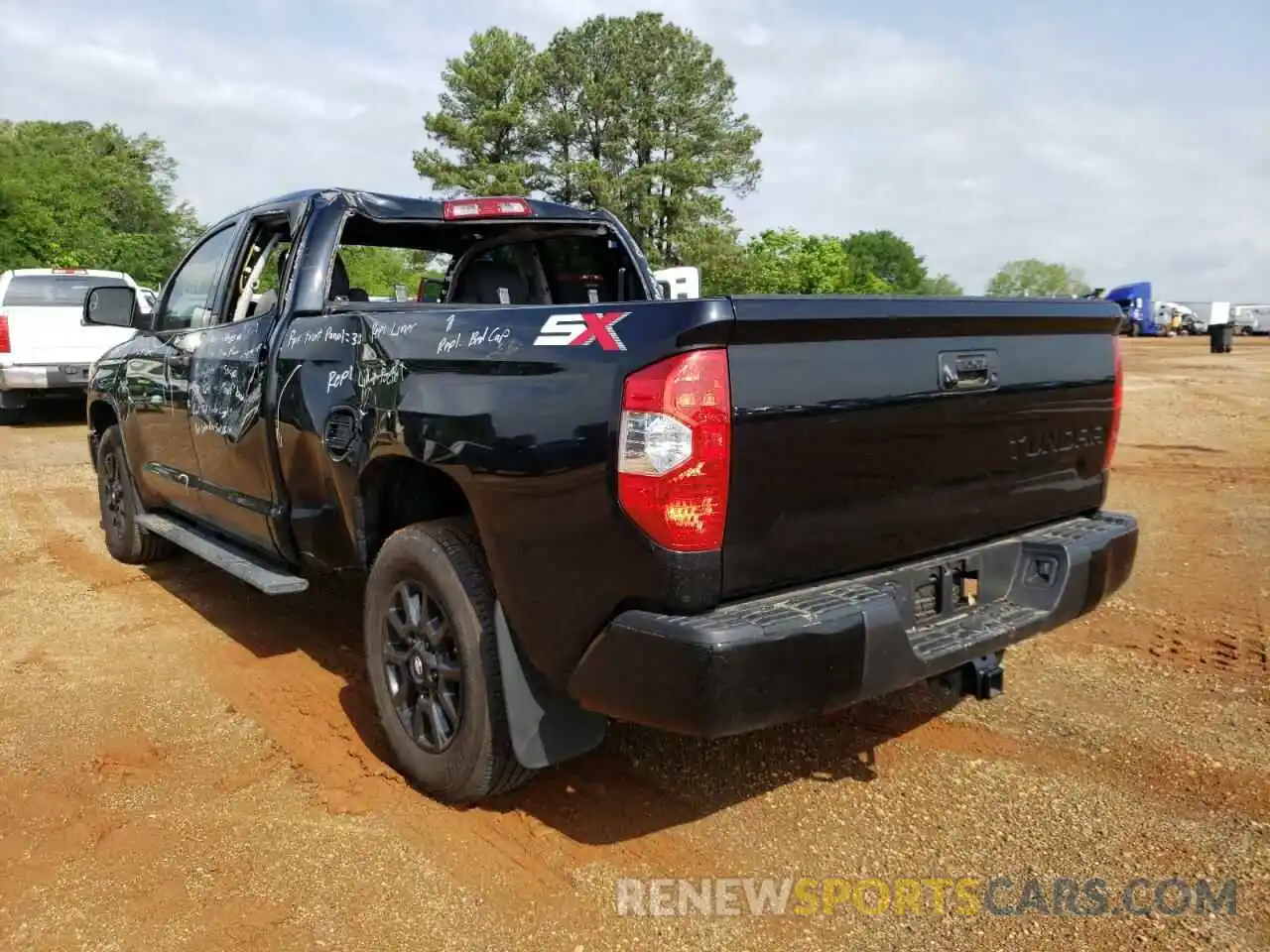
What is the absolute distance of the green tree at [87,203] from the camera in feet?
97.7

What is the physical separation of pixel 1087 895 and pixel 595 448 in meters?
1.79

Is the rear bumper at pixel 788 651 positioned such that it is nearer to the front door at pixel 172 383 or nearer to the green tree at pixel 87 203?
the front door at pixel 172 383

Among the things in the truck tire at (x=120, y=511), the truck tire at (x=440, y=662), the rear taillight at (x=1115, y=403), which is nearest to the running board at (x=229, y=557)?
the truck tire at (x=120, y=511)

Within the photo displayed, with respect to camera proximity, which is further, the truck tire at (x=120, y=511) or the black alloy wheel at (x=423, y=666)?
the truck tire at (x=120, y=511)

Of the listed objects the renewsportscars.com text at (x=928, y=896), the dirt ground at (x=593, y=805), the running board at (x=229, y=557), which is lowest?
the renewsportscars.com text at (x=928, y=896)

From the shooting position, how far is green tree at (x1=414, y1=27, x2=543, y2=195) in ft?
124

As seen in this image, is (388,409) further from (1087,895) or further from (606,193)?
(606,193)

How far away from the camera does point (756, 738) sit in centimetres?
357

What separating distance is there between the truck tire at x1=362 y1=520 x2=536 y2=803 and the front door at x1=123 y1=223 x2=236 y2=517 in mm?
2013

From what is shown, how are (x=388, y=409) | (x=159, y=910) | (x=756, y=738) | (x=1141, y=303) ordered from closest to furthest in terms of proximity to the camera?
(x=159, y=910) → (x=388, y=409) → (x=756, y=738) → (x=1141, y=303)

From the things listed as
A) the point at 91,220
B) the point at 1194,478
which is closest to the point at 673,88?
the point at 91,220

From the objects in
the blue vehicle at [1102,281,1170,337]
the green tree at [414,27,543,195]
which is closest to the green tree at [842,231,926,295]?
the blue vehicle at [1102,281,1170,337]

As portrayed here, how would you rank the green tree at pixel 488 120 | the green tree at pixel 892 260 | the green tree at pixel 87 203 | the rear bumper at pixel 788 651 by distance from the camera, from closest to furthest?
the rear bumper at pixel 788 651 < the green tree at pixel 87 203 < the green tree at pixel 488 120 < the green tree at pixel 892 260

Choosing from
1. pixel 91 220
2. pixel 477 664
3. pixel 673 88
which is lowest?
pixel 477 664
